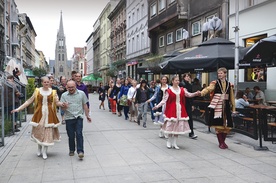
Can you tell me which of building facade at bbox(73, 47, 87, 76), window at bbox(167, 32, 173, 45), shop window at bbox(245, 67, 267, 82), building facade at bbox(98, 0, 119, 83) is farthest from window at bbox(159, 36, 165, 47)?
building facade at bbox(73, 47, 87, 76)

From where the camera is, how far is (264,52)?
9.55 metres

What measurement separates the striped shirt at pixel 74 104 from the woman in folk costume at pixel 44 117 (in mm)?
231

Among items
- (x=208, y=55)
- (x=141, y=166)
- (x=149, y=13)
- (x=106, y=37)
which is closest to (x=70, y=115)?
(x=141, y=166)

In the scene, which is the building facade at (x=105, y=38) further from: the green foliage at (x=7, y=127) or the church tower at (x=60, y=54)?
the church tower at (x=60, y=54)

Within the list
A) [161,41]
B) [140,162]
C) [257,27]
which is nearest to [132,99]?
[140,162]

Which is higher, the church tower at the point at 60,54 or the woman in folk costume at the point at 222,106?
the church tower at the point at 60,54

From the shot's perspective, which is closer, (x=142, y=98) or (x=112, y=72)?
(x=142, y=98)

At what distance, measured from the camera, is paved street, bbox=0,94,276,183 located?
5.65 m

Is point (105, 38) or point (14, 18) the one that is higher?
point (14, 18)

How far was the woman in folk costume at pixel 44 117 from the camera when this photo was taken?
7.16 m

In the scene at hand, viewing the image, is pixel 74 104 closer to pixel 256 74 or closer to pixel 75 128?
pixel 75 128

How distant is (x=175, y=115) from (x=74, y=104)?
2.50 metres

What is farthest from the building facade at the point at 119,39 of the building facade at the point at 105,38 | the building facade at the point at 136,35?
the building facade at the point at 105,38

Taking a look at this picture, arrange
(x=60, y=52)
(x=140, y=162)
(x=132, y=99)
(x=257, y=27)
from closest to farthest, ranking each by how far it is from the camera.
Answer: (x=140, y=162) → (x=132, y=99) → (x=257, y=27) → (x=60, y=52)
